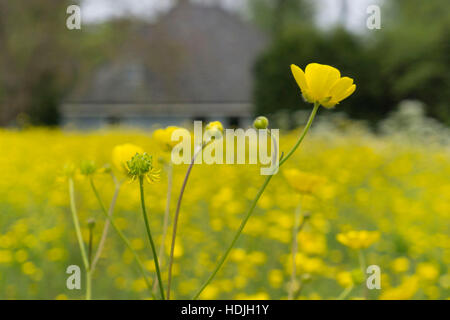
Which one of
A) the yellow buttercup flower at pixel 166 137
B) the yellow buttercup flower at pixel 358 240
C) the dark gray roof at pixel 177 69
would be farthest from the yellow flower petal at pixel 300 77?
the dark gray roof at pixel 177 69

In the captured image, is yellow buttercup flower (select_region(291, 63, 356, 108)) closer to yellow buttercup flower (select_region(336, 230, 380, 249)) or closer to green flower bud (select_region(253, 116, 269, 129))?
green flower bud (select_region(253, 116, 269, 129))

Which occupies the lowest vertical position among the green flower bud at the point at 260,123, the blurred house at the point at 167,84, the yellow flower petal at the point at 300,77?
the green flower bud at the point at 260,123

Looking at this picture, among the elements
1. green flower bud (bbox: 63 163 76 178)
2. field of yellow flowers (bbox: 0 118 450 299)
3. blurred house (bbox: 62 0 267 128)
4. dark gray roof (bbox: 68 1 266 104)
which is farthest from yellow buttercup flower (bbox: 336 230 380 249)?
dark gray roof (bbox: 68 1 266 104)

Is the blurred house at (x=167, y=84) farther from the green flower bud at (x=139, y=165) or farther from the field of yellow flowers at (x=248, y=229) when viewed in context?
the green flower bud at (x=139, y=165)

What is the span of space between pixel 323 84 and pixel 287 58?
9442 millimetres

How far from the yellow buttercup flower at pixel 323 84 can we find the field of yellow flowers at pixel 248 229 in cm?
24

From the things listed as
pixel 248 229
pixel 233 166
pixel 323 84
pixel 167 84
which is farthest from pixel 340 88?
pixel 167 84

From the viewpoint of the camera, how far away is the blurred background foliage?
7379 millimetres

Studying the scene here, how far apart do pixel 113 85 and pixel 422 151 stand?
33.9ft

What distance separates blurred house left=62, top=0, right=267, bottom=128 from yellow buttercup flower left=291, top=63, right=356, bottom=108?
11.5 m

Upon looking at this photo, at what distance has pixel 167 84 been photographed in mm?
12570

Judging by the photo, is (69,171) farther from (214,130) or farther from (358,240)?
(358,240)

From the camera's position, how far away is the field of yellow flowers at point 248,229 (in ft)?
4.60
